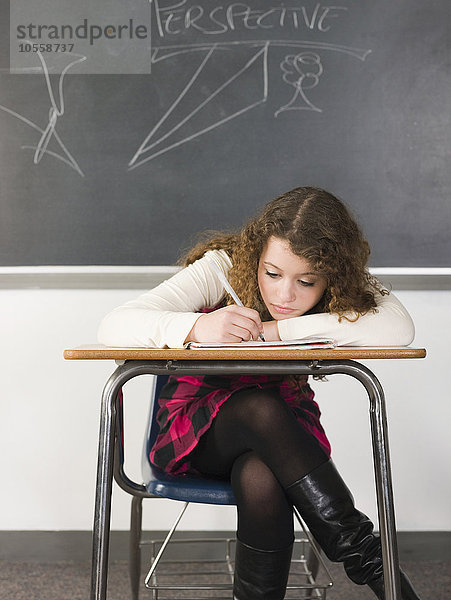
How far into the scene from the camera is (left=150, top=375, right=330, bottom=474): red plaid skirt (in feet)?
4.68

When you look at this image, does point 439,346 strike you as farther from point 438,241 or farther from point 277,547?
point 277,547

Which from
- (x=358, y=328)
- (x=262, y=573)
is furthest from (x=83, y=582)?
(x=358, y=328)

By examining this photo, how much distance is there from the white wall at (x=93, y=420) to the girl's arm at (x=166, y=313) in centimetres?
58

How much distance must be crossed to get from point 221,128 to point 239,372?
3.62 feet

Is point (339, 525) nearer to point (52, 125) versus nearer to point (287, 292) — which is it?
point (287, 292)

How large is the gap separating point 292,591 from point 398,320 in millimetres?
973

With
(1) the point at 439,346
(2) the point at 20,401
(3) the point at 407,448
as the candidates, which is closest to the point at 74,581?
(2) the point at 20,401

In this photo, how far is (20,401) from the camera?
2.21 metres

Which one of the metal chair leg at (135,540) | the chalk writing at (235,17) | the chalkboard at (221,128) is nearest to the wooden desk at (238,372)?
the metal chair leg at (135,540)

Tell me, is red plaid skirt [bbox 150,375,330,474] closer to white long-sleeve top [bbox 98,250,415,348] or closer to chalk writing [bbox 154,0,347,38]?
white long-sleeve top [bbox 98,250,415,348]

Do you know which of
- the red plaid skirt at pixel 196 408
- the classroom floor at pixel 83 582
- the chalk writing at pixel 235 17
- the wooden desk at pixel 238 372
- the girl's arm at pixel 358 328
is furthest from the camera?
the chalk writing at pixel 235 17

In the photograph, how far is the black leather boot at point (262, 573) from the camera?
125cm

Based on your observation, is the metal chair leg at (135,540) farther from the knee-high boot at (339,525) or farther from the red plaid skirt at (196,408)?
the knee-high boot at (339,525)

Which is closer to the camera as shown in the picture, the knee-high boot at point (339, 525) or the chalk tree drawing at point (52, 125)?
the knee-high boot at point (339, 525)
